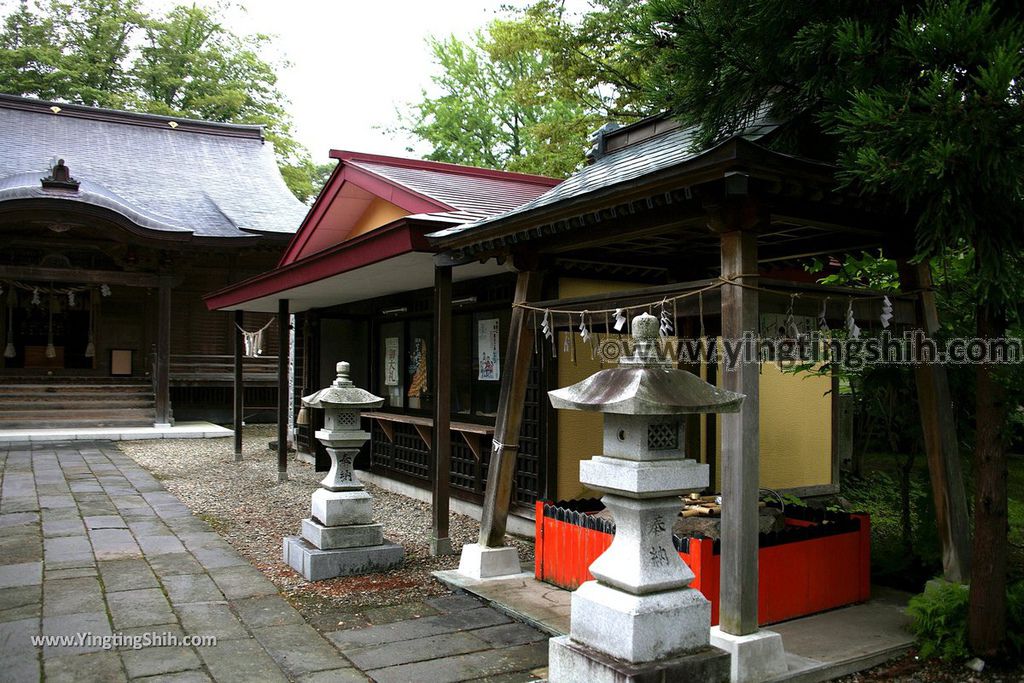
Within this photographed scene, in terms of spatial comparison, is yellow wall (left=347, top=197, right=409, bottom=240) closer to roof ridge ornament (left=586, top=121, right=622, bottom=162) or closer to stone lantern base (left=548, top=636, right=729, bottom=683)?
roof ridge ornament (left=586, top=121, right=622, bottom=162)

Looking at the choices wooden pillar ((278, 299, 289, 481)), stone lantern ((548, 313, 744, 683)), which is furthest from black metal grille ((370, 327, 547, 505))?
stone lantern ((548, 313, 744, 683))

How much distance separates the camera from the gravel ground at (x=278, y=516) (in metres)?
6.38

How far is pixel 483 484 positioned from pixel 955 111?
6563 mm

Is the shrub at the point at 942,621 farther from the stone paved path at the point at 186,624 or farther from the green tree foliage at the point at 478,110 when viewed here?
the green tree foliage at the point at 478,110

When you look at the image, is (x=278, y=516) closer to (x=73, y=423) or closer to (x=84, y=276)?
(x=73, y=423)

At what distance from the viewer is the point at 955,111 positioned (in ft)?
12.2

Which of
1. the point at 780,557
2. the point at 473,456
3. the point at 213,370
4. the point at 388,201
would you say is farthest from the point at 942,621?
the point at 213,370

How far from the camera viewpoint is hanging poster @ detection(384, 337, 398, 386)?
468 inches

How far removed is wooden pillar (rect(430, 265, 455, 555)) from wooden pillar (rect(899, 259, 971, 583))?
391 centimetres

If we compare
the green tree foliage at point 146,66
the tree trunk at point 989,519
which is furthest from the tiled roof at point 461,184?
the green tree foliage at point 146,66

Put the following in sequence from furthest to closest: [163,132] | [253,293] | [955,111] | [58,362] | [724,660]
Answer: [163,132], [58,362], [253,293], [724,660], [955,111]

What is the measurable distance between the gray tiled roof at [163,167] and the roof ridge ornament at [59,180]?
1.03 m

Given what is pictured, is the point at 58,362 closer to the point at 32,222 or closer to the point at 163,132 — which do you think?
the point at 32,222

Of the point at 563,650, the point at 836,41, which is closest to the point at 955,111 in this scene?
the point at 836,41
